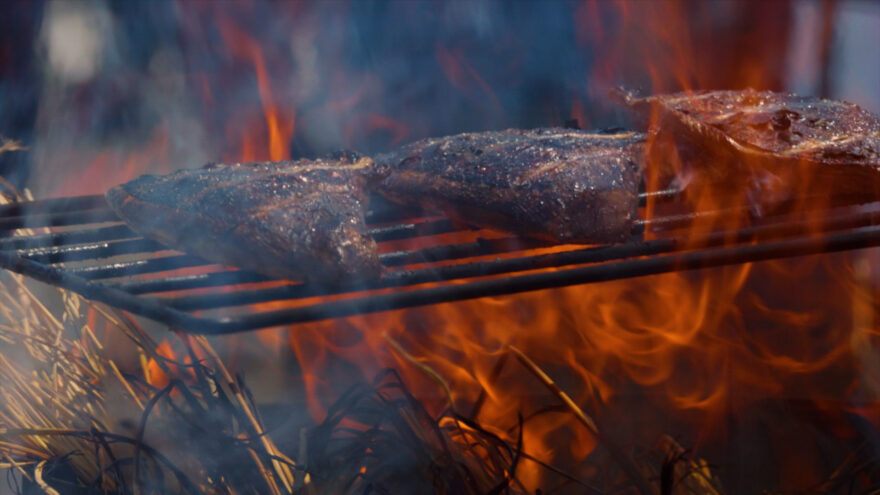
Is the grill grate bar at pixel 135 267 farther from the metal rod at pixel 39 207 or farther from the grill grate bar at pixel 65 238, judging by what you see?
the metal rod at pixel 39 207

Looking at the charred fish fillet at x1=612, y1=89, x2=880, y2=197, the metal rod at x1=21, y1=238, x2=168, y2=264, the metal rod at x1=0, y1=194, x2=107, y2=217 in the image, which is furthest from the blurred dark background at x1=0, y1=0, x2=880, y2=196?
the metal rod at x1=21, y1=238, x2=168, y2=264

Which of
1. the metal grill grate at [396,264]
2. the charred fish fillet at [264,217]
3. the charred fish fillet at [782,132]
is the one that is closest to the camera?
the metal grill grate at [396,264]

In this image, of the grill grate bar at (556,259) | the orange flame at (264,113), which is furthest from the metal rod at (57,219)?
the orange flame at (264,113)

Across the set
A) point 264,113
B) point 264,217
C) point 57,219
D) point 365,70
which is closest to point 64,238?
point 57,219

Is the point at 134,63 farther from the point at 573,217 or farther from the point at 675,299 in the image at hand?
the point at 675,299

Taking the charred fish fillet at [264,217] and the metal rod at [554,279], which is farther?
the charred fish fillet at [264,217]

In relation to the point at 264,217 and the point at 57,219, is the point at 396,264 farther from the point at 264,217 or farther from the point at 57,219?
the point at 57,219

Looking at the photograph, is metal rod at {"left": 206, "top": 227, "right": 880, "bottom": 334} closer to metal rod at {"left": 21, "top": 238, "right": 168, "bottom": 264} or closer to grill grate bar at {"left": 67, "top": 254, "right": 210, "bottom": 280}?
grill grate bar at {"left": 67, "top": 254, "right": 210, "bottom": 280}
